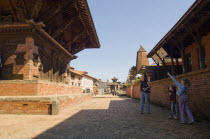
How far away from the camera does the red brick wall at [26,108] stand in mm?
6445

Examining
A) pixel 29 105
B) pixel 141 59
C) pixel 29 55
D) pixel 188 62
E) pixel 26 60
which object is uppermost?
pixel 141 59

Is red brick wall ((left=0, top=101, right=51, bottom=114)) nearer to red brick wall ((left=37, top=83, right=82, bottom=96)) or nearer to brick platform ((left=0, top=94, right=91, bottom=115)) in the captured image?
brick platform ((left=0, top=94, right=91, bottom=115))

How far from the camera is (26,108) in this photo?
21.2 feet

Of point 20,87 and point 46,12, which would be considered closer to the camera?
point 20,87

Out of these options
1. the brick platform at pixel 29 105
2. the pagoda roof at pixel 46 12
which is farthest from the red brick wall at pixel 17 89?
the pagoda roof at pixel 46 12

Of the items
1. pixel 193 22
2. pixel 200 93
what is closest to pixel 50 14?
pixel 193 22

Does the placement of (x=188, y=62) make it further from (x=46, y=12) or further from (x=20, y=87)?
(x=20, y=87)

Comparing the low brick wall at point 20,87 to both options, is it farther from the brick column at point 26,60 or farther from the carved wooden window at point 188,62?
the carved wooden window at point 188,62

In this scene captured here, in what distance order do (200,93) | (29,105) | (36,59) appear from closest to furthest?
(200,93), (29,105), (36,59)

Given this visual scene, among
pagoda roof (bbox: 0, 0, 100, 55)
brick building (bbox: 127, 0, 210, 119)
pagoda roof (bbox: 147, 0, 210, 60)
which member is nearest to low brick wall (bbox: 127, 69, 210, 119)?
brick building (bbox: 127, 0, 210, 119)

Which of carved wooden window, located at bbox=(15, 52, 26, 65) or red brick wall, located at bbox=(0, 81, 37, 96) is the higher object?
carved wooden window, located at bbox=(15, 52, 26, 65)

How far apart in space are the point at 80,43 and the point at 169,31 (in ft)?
29.5

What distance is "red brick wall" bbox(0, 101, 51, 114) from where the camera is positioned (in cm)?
645

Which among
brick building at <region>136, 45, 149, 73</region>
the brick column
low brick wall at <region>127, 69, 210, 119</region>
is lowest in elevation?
low brick wall at <region>127, 69, 210, 119</region>
